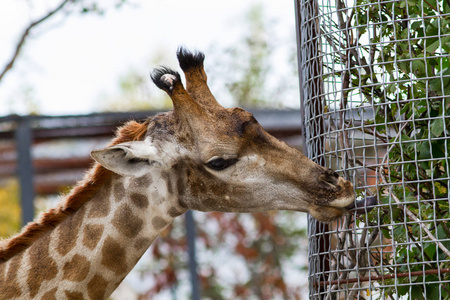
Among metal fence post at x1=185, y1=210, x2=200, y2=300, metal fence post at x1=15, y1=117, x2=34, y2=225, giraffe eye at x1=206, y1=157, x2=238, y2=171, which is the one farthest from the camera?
metal fence post at x1=185, y1=210, x2=200, y2=300

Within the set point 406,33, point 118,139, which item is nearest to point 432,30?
point 406,33

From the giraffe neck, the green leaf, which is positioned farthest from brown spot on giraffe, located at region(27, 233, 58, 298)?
the green leaf

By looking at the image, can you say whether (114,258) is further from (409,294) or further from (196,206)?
(409,294)

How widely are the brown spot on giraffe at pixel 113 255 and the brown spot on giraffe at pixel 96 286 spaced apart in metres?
0.08

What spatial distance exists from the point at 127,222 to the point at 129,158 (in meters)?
0.40

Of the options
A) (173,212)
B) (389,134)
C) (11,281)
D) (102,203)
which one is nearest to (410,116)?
(389,134)

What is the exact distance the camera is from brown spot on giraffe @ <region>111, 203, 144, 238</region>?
13.1ft

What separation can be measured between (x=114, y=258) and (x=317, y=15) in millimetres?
1770

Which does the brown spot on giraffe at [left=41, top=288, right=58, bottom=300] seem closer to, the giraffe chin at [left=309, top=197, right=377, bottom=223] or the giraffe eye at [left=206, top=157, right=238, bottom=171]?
the giraffe eye at [left=206, top=157, right=238, bottom=171]

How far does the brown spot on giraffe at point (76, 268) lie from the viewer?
12.8ft

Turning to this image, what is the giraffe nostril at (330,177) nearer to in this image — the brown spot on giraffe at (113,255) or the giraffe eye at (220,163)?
the giraffe eye at (220,163)

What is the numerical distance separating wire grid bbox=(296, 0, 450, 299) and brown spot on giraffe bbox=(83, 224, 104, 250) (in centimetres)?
120

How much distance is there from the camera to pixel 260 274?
43.1 ft

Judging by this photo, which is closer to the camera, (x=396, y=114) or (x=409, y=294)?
(x=409, y=294)
